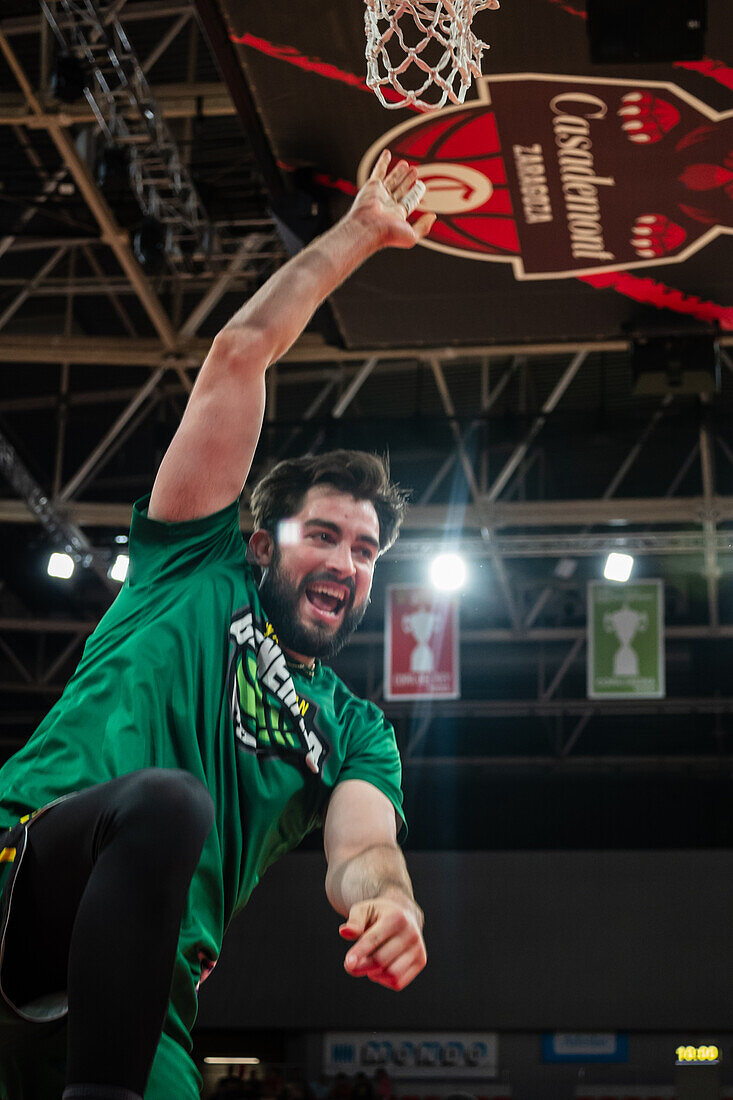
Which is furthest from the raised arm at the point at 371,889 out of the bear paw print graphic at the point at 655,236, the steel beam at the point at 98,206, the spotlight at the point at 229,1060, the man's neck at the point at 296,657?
the spotlight at the point at 229,1060

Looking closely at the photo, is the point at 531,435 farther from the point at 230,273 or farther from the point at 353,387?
the point at 230,273

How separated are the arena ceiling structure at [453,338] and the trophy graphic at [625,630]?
74 cm

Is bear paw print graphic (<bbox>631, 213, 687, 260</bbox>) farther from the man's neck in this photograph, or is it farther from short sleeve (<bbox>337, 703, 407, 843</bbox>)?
the man's neck

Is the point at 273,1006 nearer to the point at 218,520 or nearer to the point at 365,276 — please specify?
the point at 365,276

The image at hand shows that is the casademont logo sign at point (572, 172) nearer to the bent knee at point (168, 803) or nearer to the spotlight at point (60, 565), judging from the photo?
the bent knee at point (168, 803)

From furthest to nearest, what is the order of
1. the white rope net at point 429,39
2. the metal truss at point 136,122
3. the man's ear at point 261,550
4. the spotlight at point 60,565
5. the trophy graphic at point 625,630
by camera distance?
the trophy graphic at point 625,630 < the spotlight at point 60,565 < the metal truss at point 136,122 < the white rope net at point 429,39 < the man's ear at point 261,550

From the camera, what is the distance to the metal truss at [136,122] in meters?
8.58

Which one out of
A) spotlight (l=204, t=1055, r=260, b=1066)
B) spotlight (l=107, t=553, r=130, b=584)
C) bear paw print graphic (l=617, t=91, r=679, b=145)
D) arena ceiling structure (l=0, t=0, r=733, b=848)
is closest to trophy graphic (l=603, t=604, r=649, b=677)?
arena ceiling structure (l=0, t=0, r=733, b=848)

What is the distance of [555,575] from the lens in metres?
15.1

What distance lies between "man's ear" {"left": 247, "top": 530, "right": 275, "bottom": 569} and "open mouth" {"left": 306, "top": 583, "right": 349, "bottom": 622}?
0.14 m

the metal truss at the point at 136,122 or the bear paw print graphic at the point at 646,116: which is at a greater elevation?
the metal truss at the point at 136,122

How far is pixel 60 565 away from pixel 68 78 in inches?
200

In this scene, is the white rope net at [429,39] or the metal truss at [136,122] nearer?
the white rope net at [429,39]

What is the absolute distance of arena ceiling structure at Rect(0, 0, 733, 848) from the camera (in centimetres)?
554
